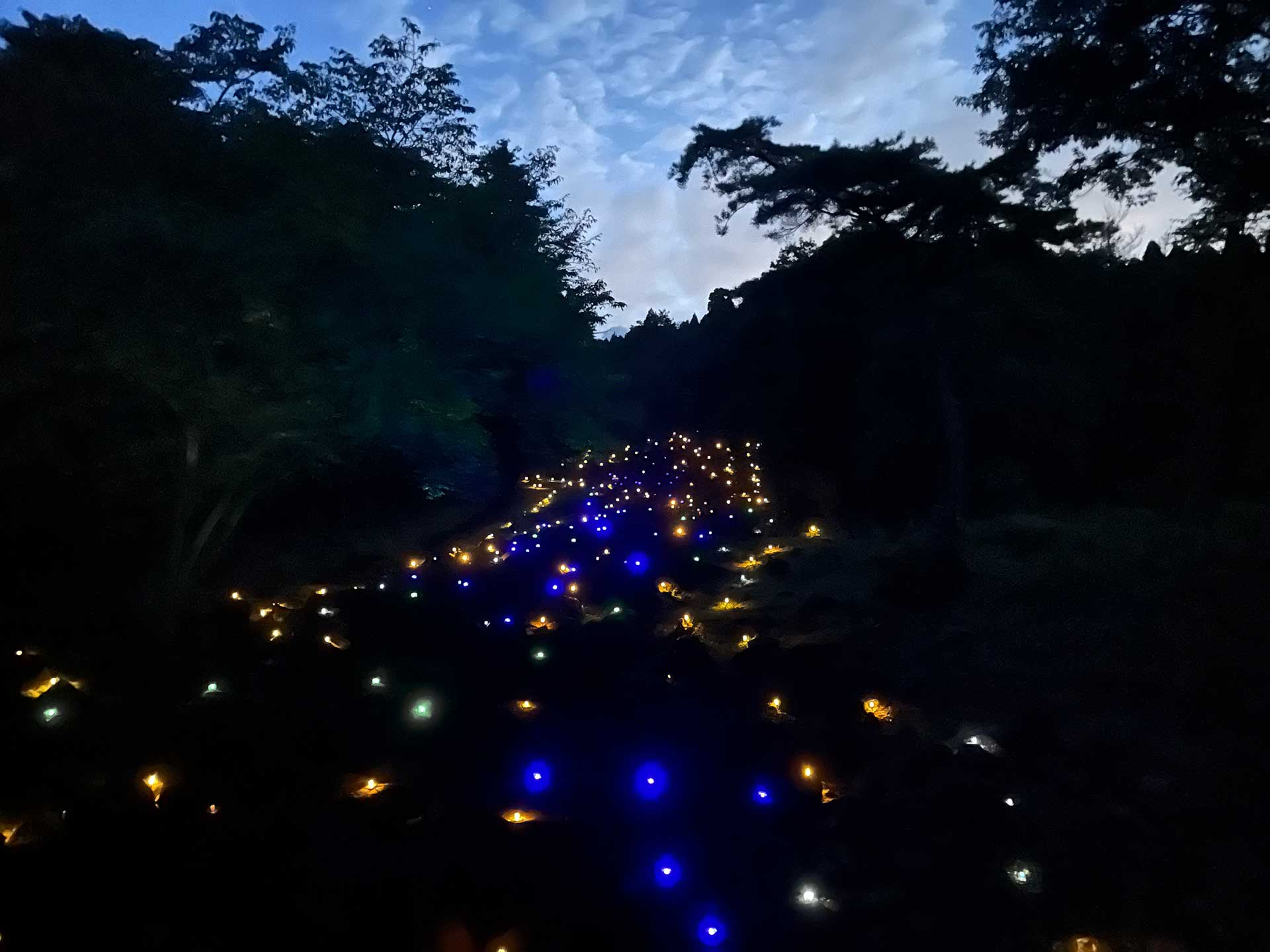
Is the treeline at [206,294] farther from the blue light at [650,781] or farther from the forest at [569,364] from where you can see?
the blue light at [650,781]

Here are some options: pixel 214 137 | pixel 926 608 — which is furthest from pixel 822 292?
pixel 214 137

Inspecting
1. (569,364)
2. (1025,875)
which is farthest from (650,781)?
(569,364)

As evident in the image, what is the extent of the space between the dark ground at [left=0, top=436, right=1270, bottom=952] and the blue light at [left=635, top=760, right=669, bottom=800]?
0.05m

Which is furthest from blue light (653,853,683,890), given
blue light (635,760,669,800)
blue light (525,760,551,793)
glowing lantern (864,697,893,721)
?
glowing lantern (864,697,893,721)

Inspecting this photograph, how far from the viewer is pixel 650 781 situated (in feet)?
15.8

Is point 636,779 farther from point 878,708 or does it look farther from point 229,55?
point 229,55

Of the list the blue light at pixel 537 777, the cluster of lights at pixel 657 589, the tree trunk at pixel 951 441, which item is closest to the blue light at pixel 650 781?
the cluster of lights at pixel 657 589

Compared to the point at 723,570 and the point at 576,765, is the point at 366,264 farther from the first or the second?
the point at 723,570

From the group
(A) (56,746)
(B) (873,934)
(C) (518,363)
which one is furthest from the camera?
(C) (518,363)

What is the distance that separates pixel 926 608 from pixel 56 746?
749 cm

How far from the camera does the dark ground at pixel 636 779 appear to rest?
359 centimetres

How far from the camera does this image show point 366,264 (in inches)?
315

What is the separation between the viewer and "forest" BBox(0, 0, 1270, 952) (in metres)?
6.21

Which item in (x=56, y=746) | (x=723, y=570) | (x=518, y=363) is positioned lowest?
(x=723, y=570)
